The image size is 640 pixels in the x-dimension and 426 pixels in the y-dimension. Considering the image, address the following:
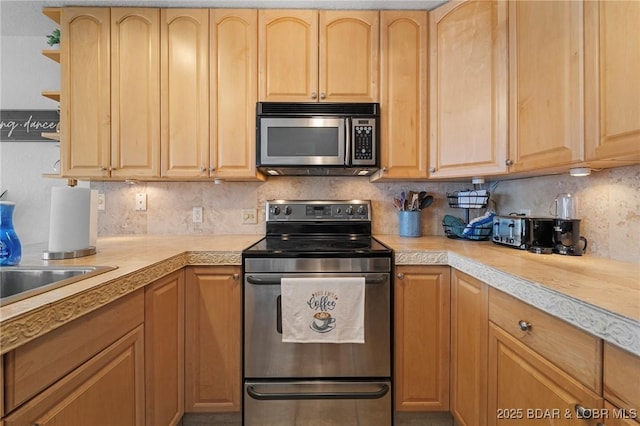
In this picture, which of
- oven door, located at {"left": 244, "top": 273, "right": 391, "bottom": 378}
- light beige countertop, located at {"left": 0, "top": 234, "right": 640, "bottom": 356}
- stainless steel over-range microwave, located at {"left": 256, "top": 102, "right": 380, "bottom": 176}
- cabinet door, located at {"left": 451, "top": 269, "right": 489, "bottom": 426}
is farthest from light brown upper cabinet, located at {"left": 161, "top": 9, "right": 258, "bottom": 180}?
cabinet door, located at {"left": 451, "top": 269, "right": 489, "bottom": 426}

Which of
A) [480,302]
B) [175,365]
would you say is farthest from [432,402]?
[175,365]

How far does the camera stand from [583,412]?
68 centimetres

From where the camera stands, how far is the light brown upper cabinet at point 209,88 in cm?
171

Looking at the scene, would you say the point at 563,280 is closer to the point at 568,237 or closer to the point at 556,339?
the point at 556,339

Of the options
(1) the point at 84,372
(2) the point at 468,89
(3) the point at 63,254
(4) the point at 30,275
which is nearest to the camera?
(1) the point at 84,372

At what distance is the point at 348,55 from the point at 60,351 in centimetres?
183

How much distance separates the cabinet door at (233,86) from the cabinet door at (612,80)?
5.01 feet

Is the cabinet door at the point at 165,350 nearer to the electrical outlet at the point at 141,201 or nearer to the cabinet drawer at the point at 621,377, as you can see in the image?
the electrical outlet at the point at 141,201

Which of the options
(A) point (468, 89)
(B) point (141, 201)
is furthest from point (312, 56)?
(B) point (141, 201)

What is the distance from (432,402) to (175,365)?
A: 1.27 metres

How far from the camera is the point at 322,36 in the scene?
5.63 feet

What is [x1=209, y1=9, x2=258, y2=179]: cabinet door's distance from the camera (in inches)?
67.4

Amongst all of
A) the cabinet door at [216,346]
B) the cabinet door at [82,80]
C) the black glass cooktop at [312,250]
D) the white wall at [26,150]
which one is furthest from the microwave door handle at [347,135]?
the white wall at [26,150]

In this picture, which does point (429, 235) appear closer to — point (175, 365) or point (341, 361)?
point (341, 361)
